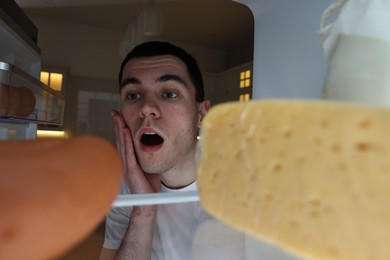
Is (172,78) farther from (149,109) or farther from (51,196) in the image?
(51,196)

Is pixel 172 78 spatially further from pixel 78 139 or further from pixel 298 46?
pixel 78 139

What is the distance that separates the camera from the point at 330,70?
0.85 ft

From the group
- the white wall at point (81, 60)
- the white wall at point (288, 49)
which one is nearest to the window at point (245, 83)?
the white wall at point (81, 60)

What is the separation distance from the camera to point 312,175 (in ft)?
0.51

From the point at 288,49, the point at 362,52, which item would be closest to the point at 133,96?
the point at 288,49

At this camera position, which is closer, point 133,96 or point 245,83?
point 133,96

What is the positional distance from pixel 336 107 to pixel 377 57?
0.13 meters

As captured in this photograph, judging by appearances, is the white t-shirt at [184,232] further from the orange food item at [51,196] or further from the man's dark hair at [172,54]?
the orange food item at [51,196]

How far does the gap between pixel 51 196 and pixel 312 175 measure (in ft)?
0.44

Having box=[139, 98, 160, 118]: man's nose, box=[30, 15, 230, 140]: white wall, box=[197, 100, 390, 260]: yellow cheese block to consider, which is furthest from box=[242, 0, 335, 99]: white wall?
box=[30, 15, 230, 140]: white wall

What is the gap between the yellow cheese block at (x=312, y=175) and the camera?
14 centimetres

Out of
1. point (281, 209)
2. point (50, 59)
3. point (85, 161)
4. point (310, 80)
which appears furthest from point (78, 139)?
point (50, 59)

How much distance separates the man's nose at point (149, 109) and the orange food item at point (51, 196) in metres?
0.72

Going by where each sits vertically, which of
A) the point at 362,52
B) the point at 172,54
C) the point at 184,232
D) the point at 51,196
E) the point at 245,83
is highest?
the point at 245,83
